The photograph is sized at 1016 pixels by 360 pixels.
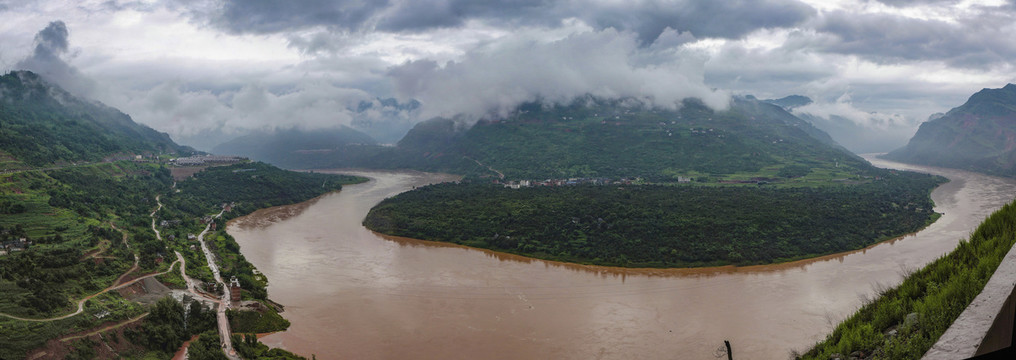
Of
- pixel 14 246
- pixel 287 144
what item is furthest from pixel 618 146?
pixel 287 144

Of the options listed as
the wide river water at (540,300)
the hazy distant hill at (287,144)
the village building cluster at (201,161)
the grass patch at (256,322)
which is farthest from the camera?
the hazy distant hill at (287,144)

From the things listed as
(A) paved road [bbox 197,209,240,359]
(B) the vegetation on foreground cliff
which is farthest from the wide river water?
(B) the vegetation on foreground cliff

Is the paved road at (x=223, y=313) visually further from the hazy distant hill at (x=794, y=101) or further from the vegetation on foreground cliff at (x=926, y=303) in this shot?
the hazy distant hill at (x=794, y=101)

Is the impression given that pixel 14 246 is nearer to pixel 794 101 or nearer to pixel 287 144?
pixel 287 144

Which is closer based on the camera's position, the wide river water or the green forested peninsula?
the wide river water

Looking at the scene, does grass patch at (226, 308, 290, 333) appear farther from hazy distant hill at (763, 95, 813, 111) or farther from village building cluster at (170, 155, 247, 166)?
hazy distant hill at (763, 95, 813, 111)

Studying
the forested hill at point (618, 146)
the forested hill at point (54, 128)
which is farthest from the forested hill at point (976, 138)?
the forested hill at point (54, 128)
